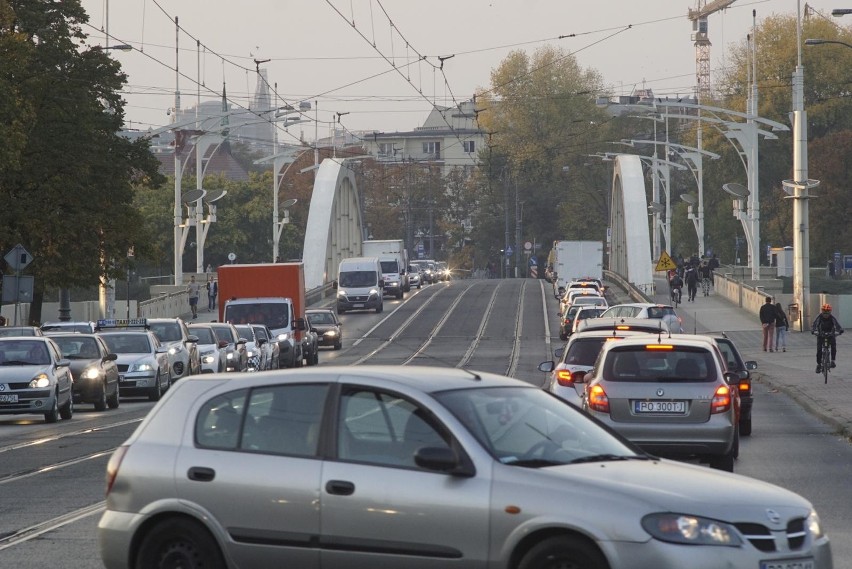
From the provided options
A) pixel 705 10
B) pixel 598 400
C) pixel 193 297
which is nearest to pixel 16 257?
pixel 598 400

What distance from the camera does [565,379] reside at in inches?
760

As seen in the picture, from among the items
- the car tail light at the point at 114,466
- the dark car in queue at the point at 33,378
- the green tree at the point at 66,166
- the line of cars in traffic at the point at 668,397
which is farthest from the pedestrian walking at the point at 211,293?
the car tail light at the point at 114,466

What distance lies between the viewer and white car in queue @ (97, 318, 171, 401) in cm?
3212

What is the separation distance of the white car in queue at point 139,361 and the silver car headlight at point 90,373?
2511 millimetres

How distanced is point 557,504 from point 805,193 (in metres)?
43.4

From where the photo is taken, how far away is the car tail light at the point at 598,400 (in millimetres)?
15078

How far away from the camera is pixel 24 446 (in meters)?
20.7

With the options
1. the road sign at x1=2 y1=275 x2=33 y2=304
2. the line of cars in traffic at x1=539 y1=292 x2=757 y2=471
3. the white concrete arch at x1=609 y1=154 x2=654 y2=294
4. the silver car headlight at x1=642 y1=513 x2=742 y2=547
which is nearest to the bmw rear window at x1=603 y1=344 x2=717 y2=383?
the line of cars in traffic at x1=539 y1=292 x2=757 y2=471

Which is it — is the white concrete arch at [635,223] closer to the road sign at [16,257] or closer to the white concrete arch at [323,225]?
the white concrete arch at [323,225]

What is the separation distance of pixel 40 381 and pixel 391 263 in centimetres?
6377

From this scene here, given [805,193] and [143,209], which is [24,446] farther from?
[143,209]

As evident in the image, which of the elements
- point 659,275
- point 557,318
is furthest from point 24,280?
point 659,275

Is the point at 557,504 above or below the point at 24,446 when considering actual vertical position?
above

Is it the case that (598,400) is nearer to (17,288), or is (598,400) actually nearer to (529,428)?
(529,428)
